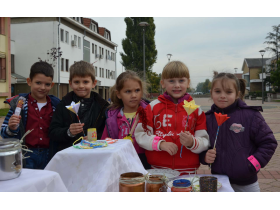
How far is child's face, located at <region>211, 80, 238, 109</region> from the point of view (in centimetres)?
236

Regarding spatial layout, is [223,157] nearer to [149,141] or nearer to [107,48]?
[149,141]

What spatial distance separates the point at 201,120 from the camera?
2.45 m

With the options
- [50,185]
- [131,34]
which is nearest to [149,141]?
[50,185]

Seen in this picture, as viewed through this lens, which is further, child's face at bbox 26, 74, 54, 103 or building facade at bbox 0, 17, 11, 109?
building facade at bbox 0, 17, 11, 109

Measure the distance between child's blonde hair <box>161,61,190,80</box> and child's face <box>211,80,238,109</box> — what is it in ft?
1.07

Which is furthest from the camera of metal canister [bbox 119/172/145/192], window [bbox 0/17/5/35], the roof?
the roof

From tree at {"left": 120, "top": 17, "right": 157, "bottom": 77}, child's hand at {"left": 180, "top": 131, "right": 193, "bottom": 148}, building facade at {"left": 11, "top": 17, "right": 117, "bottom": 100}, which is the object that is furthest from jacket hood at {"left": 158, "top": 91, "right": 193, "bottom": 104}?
tree at {"left": 120, "top": 17, "right": 157, "bottom": 77}

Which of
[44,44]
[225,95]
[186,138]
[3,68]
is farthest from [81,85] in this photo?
[44,44]

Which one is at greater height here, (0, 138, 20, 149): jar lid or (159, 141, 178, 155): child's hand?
(0, 138, 20, 149): jar lid

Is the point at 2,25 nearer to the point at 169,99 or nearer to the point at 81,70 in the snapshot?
the point at 81,70

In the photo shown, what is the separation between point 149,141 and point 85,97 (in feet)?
3.62

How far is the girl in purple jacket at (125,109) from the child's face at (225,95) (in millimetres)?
907

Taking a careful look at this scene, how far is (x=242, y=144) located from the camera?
7.40 feet

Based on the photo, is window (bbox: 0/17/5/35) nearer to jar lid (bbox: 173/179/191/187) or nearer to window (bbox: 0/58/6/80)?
window (bbox: 0/58/6/80)
